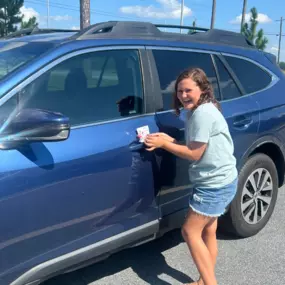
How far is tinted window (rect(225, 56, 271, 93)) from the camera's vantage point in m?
3.63

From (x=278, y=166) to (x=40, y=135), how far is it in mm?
2688

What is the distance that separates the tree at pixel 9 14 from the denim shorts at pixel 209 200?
32391 millimetres

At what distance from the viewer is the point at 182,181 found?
10.1 ft

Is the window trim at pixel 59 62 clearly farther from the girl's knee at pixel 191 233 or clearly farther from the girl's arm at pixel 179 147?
the girl's knee at pixel 191 233

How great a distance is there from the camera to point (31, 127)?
7.07ft

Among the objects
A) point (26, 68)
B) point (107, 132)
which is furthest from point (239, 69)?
point (26, 68)

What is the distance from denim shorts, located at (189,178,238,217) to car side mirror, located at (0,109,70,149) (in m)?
1.04

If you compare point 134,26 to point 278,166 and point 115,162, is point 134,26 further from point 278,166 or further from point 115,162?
point 278,166

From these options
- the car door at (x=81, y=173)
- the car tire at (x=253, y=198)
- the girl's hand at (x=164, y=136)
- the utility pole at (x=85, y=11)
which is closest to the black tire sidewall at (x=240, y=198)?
the car tire at (x=253, y=198)

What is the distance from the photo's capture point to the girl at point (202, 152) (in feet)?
8.74

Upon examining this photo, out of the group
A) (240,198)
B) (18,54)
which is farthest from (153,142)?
(240,198)

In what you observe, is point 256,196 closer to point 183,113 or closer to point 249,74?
point 249,74

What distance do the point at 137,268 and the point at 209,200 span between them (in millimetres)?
974

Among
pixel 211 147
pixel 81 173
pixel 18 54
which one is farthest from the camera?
pixel 211 147
